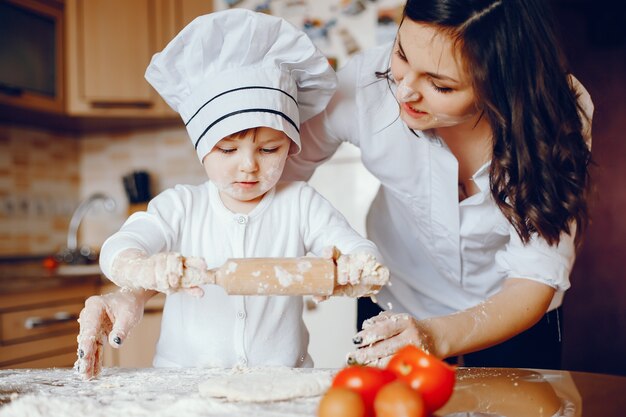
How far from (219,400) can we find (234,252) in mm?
330

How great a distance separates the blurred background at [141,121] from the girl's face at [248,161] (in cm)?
110

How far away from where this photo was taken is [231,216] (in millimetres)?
1067

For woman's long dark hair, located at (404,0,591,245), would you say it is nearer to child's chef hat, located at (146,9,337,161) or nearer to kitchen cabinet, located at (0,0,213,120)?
child's chef hat, located at (146,9,337,161)

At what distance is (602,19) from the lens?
229 cm

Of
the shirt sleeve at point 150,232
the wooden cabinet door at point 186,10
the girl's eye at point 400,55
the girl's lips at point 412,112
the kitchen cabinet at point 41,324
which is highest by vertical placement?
the wooden cabinet door at point 186,10

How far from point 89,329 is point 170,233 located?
8.8 inches

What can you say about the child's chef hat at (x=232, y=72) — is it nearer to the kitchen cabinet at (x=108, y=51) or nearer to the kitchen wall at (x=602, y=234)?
the kitchen cabinet at (x=108, y=51)

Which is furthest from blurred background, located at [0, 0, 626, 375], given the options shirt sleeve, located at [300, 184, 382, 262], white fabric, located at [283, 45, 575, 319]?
shirt sleeve, located at [300, 184, 382, 262]

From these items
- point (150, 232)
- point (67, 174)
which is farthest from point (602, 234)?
point (67, 174)

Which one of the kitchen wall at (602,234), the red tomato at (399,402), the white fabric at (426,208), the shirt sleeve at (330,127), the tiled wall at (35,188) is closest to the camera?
the red tomato at (399,402)

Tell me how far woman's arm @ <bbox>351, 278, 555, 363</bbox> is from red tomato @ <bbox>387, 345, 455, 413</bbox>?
0.20m

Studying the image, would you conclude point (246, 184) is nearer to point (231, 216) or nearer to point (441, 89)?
point (231, 216)

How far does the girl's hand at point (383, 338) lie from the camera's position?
2.88ft

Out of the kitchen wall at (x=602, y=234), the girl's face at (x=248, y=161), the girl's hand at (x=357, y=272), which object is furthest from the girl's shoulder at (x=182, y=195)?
the kitchen wall at (x=602, y=234)
